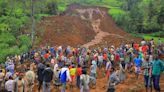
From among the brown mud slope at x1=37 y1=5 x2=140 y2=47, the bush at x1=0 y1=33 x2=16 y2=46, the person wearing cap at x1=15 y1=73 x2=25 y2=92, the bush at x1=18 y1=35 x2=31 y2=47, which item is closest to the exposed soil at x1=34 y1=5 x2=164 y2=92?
the brown mud slope at x1=37 y1=5 x2=140 y2=47

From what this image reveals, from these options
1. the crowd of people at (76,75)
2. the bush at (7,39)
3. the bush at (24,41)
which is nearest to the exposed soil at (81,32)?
the bush at (24,41)

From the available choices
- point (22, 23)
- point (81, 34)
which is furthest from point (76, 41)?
point (22, 23)

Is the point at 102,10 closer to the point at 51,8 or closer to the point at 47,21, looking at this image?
the point at 51,8

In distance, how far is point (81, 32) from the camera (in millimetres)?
47406

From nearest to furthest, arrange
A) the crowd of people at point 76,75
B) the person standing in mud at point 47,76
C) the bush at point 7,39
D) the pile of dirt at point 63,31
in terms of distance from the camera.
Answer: the crowd of people at point 76,75 < the person standing in mud at point 47,76 < the bush at point 7,39 < the pile of dirt at point 63,31

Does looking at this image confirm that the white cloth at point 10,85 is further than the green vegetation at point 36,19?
No

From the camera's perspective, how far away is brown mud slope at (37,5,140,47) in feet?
136

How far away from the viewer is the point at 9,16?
45.6 metres

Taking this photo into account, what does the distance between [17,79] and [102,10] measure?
58.0m

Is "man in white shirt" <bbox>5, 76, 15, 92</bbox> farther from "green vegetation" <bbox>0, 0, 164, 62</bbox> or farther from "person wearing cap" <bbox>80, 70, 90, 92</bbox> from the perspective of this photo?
"green vegetation" <bbox>0, 0, 164, 62</bbox>

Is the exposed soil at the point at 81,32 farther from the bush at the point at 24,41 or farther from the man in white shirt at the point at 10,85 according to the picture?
the man in white shirt at the point at 10,85

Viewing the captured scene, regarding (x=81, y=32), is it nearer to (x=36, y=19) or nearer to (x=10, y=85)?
(x=36, y=19)

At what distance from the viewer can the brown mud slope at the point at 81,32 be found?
41.4 metres

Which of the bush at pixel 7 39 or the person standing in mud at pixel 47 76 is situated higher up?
the person standing in mud at pixel 47 76
